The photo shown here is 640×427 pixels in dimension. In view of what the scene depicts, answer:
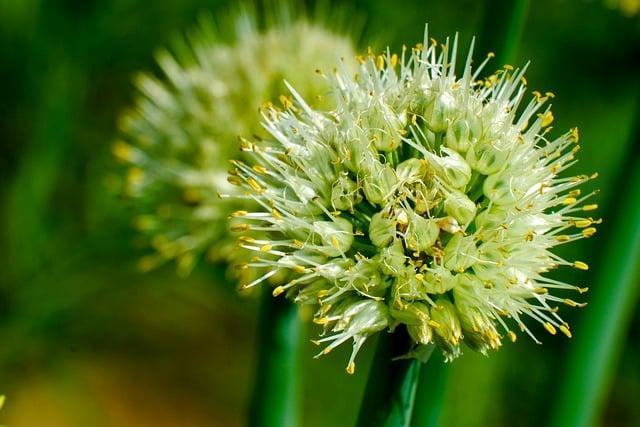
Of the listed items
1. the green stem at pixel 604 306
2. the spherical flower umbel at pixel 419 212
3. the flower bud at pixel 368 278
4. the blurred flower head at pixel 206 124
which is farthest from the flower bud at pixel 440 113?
the blurred flower head at pixel 206 124

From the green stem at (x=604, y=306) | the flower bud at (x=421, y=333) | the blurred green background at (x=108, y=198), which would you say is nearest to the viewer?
the flower bud at (x=421, y=333)

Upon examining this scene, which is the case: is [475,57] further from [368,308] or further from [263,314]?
[263,314]

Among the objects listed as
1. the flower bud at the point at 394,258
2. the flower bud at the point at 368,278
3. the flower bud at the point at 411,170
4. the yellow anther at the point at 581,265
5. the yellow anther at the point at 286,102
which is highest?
the yellow anther at the point at 286,102

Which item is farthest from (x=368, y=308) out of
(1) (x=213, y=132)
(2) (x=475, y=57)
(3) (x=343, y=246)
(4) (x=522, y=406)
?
(4) (x=522, y=406)

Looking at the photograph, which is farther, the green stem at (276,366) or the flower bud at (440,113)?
the green stem at (276,366)

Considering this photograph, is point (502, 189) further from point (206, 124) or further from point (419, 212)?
point (206, 124)

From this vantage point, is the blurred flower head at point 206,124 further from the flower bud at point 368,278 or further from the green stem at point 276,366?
the flower bud at point 368,278

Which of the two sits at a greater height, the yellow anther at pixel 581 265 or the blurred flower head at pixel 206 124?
the blurred flower head at pixel 206 124

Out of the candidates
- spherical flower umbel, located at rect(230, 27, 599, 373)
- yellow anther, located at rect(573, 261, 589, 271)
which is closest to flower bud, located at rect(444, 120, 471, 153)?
spherical flower umbel, located at rect(230, 27, 599, 373)
